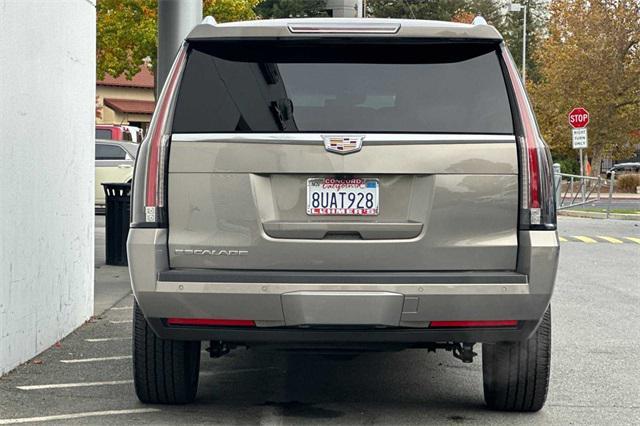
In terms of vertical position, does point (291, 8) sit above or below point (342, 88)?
above

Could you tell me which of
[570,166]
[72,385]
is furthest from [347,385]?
[570,166]

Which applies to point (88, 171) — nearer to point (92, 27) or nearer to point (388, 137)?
point (92, 27)

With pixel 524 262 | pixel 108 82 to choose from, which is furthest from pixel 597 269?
pixel 108 82

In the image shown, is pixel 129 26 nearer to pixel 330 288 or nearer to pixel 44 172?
pixel 44 172

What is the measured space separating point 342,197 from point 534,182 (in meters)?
0.87

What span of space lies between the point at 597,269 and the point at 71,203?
8.39 meters

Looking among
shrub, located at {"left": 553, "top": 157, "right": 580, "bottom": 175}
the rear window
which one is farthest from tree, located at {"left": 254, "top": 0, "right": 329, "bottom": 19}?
the rear window

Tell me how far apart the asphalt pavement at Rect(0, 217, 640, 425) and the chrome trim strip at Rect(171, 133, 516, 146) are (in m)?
1.45

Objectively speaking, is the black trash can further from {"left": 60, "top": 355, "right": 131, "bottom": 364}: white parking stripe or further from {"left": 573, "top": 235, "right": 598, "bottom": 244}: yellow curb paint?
{"left": 573, "top": 235, "right": 598, "bottom": 244}: yellow curb paint

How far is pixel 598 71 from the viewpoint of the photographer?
48281 mm

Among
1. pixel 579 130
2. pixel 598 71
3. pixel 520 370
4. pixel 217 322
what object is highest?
pixel 598 71

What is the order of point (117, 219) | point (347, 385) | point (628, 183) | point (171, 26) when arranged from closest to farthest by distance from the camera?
point (347, 385) → point (171, 26) → point (117, 219) → point (628, 183)

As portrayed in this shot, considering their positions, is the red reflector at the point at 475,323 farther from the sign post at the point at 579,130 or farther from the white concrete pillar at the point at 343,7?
the sign post at the point at 579,130

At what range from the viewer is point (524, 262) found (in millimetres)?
5227
